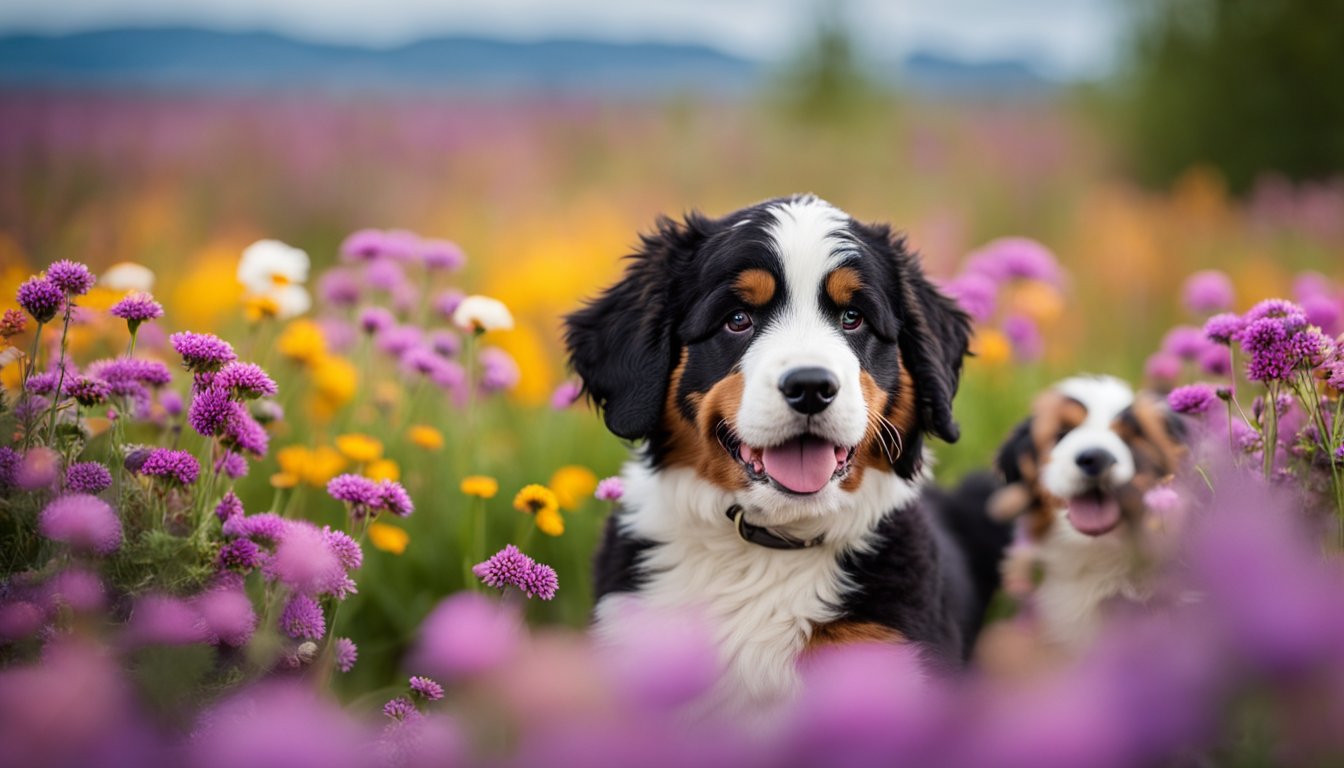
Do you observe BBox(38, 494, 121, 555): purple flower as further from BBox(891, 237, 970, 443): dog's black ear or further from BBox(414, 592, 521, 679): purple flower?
BBox(891, 237, 970, 443): dog's black ear

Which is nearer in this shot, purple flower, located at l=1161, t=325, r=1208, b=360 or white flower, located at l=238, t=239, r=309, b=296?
white flower, located at l=238, t=239, r=309, b=296

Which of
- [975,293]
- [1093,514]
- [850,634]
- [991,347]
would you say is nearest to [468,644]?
[850,634]

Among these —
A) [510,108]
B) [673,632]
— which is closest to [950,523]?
[673,632]

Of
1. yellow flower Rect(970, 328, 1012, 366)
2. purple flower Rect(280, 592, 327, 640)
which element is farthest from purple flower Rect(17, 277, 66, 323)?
yellow flower Rect(970, 328, 1012, 366)

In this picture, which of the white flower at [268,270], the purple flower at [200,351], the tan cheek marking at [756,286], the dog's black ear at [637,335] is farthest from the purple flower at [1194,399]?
the white flower at [268,270]

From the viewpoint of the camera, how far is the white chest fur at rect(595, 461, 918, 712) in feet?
8.50

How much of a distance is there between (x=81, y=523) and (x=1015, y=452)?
9.84ft

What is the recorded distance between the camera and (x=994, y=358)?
4.79 meters

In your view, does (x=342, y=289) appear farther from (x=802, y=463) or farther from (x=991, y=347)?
(x=991, y=347)

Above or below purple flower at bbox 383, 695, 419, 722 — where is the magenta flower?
above

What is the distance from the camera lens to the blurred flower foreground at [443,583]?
877 mm

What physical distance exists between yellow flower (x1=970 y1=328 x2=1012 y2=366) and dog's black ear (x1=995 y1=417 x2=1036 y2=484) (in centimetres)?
78

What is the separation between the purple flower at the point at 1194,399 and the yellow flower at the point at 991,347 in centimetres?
175

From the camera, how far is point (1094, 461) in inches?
130
